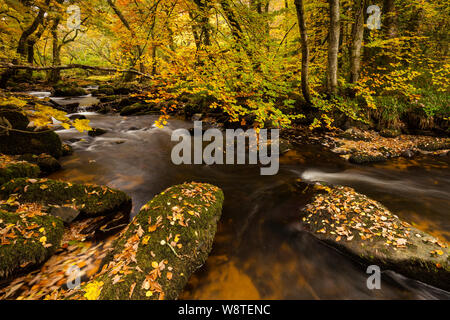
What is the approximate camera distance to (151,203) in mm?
3812

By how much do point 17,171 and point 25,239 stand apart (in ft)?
9.30

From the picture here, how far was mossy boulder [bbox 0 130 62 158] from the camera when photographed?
6000mm

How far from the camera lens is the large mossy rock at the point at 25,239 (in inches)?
112

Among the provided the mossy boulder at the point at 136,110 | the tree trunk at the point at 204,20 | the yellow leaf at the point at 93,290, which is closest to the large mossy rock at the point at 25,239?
the yellow leaf at the point at 93,290

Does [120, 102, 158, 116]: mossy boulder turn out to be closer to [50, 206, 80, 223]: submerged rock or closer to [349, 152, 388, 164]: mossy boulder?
[50, 206, 80, 223]: submerged rock

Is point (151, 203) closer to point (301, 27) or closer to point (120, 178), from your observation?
point (120, 178)

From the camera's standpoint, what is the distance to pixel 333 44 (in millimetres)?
7461

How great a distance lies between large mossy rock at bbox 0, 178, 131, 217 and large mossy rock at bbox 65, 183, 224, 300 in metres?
1.26

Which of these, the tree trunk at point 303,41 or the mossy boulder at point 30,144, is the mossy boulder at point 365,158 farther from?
the mossy boulder at point 30,144

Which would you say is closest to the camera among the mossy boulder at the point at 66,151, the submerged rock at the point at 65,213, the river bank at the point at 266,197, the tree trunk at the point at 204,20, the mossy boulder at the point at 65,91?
the river bank at the point at 266,197

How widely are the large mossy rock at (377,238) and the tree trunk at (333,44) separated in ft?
18.6
